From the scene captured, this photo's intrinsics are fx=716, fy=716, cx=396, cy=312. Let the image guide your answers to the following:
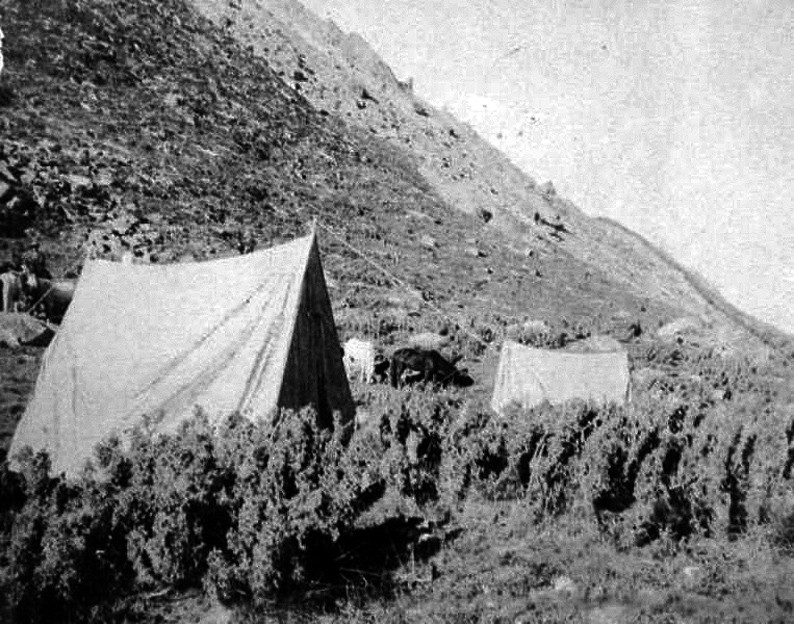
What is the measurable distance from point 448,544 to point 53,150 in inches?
1087

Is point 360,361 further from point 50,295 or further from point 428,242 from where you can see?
point 428,242

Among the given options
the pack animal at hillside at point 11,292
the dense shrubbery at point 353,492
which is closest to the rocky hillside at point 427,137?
the pack animal at hillside at point 11,292

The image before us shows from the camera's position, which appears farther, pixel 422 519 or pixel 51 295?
pixel 51 295

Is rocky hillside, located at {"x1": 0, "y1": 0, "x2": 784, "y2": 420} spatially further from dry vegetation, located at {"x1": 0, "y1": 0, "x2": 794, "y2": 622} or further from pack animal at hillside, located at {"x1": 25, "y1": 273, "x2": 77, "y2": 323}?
dry vegetation, located at {"x1": 0, "y1": 0, "x2": 794, "y2": 622}

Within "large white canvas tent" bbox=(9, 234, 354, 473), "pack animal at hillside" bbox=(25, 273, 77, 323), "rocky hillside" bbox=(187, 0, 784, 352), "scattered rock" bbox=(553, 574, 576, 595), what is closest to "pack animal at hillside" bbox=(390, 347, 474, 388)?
"pack animal at hillside" bbox=(25, 273, 77, 323)

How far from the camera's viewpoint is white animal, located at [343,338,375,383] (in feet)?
67.5

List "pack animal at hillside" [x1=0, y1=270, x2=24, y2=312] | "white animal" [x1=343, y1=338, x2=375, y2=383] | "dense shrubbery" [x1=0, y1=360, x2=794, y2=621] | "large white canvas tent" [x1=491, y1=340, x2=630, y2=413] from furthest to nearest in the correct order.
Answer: "white animal" [x1=343, y1=338, x2=375, y2=383] → "pack animal at hillside" [x1=0, y1=270, x2=24, y2=312] → "large white canvas tent" [x1=491, y1=340, x2=630, y2=413] → "dense shrubbery" [x1=0, y1=360, x2=794, y2=621]

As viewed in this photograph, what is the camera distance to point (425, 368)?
69.2 ft

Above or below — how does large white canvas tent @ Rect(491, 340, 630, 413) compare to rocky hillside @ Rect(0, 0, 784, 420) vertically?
below

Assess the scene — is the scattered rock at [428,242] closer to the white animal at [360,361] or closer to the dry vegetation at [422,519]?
the white animal at [360,361]

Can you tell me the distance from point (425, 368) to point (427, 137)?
36010mm

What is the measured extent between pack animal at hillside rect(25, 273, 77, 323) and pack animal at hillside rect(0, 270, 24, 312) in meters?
0.30

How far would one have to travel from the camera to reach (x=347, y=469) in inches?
269

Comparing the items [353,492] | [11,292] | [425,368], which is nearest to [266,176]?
[425,368]
